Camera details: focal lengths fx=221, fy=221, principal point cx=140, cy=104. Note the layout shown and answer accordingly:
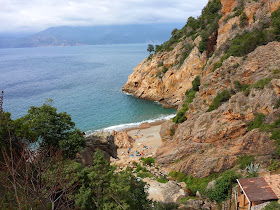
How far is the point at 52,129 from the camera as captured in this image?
59.6 feet

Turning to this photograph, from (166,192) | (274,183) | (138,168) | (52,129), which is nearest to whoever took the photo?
(274,183)

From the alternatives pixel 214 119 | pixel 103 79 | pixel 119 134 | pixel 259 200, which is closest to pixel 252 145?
pixel 214 119

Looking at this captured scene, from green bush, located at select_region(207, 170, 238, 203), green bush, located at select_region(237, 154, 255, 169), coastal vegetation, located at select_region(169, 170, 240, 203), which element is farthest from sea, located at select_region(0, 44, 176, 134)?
green bush, located at select_region(207, 170, 238, 203)

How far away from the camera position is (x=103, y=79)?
87.9 m

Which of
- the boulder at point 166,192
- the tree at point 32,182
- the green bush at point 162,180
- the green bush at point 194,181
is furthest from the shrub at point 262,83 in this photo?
the tree at point 32,182

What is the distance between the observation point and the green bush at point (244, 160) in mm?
18938

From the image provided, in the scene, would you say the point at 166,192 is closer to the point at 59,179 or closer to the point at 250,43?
the point at 59,179

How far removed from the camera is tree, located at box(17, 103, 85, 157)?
17.6 meters

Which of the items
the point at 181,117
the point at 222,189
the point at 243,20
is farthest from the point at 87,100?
the point at 222,189

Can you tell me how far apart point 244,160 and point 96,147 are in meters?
13.6

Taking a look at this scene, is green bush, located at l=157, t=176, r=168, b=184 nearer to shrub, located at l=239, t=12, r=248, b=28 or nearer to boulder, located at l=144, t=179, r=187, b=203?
boulder, located at l=144, t=179, r=187, b=203

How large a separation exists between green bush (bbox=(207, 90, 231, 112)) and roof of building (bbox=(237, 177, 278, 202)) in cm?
1280

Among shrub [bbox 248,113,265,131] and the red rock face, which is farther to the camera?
shrub [bbox 248,113,265,131]

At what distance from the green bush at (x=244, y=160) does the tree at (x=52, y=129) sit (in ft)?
45.7
